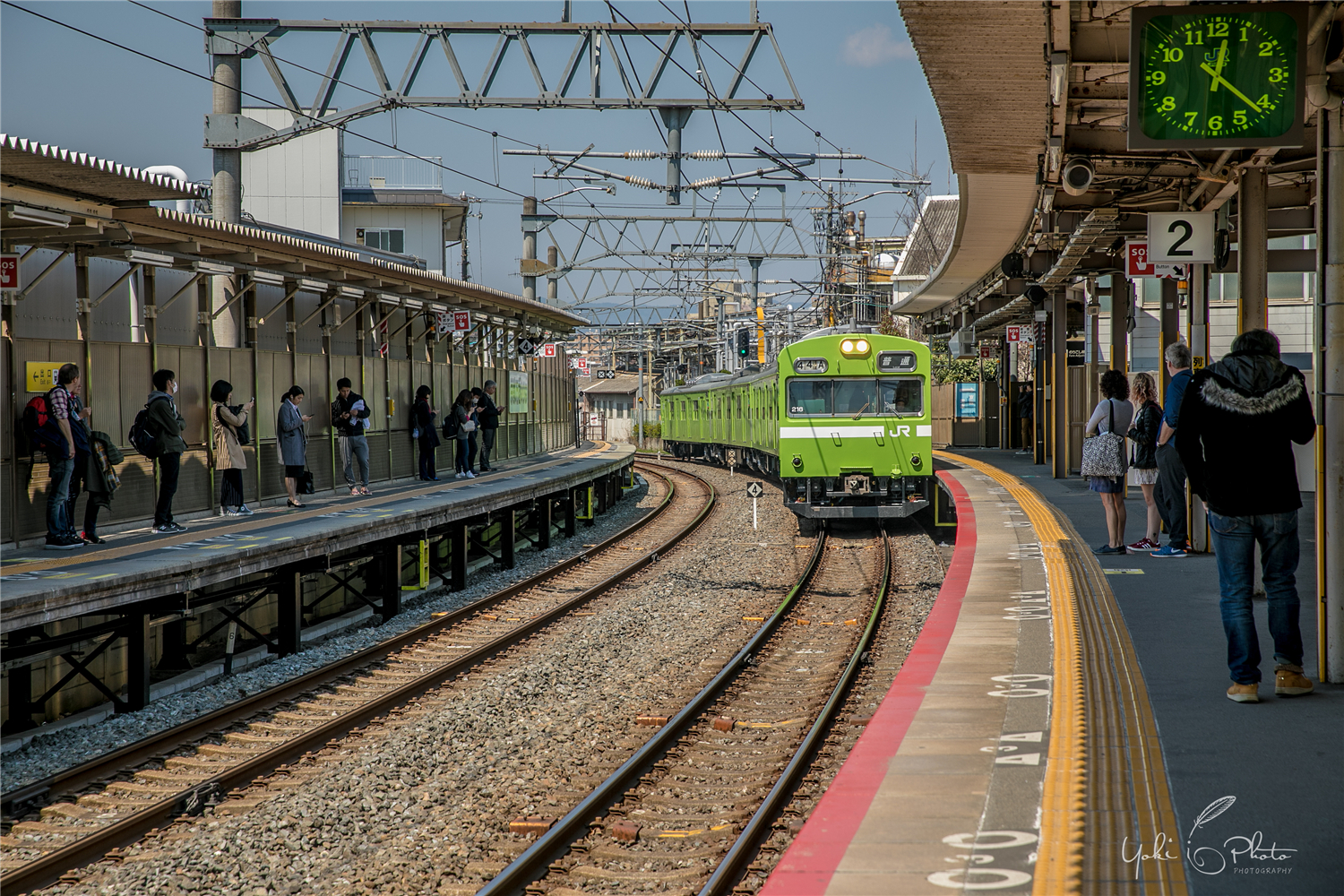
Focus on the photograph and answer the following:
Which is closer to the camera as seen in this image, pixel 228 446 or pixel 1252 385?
pixel 1252 385

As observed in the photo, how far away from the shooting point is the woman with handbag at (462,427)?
18734 mm

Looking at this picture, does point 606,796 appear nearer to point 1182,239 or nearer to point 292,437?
point 1182,239

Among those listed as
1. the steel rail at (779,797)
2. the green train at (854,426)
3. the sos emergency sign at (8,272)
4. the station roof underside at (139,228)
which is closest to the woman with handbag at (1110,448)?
the steel rail at (779,797)

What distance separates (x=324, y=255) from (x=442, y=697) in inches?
268

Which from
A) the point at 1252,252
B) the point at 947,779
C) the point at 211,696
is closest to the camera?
the point at 947,779

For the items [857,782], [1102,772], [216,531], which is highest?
[216,531]

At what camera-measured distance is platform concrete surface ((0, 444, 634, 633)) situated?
744 cm

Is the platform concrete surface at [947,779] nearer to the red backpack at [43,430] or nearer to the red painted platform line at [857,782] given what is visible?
the red painted platform line at [857,782]

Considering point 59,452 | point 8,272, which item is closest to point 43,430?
point 59,452

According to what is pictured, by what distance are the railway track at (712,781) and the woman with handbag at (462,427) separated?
8.93 m

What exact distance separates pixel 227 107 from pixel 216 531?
14.5ft

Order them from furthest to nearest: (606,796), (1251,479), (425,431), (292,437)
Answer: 1. (425,431)
2. (292,437)
3. (606,796)
4. (1251,479)

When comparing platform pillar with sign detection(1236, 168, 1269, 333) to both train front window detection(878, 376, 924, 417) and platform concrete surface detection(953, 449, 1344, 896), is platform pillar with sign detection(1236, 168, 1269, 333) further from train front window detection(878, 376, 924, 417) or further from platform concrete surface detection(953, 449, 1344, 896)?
train front window detection(878, 376, 924, 417)

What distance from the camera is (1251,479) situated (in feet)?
17.6
